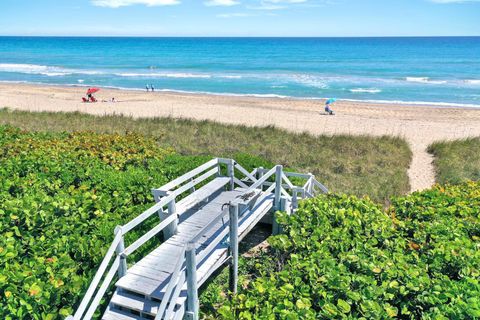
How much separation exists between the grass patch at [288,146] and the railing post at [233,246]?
5.35m

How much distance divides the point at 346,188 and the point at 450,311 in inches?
348

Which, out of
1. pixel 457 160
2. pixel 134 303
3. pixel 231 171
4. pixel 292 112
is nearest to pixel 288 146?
pixel 457 160

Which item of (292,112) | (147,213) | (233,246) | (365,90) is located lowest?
(292,112)

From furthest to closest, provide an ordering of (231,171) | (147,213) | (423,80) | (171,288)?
(423,80)
(231,171)
(147,213)
(171,288)

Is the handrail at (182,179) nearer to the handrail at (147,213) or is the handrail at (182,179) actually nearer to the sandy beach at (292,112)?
the handrail at (147,213)

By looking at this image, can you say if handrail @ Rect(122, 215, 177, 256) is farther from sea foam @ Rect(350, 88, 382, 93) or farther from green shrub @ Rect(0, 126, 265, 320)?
sea foam @ Rect(350, 88, 382, 93)

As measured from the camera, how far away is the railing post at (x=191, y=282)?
206 inches

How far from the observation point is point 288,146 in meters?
17.6

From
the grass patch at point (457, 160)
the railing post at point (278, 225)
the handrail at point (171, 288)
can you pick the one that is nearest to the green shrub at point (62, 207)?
the handrail at point (171, 288)

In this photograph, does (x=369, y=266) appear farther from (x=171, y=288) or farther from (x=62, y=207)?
(x=62, y=207)

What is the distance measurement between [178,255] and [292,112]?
24805 mm

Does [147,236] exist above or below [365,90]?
below

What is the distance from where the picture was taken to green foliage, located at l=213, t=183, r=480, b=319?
455cm

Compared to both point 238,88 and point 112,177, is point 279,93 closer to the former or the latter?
point 238,88
